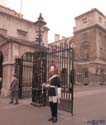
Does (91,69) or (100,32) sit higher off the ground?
(100,32)

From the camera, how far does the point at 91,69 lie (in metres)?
40.2

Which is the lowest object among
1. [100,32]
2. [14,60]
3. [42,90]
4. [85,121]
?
[85,121]

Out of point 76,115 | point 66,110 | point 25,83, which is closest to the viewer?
point 76,115

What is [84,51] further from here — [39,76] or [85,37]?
[39,76]

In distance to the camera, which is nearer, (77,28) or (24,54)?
(24,54)

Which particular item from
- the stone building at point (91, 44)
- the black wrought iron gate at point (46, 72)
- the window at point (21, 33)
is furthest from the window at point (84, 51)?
the black wrought iron gate at point (46, 72)

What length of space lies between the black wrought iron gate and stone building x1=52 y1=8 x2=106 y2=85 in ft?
77.1

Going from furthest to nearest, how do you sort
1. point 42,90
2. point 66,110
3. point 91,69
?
point 91,69
point 42,90
point 66,110

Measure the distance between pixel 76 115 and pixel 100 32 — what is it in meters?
34.9

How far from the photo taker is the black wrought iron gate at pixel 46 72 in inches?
384

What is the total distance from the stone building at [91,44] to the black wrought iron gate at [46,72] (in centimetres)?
2351

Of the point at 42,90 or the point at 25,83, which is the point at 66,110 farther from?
the point at 25,83

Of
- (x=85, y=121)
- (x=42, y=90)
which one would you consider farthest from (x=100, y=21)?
(x=85, y=121)

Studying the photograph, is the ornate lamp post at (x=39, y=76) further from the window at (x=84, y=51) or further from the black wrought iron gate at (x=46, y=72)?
the window at (x=84, y=51)
